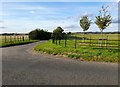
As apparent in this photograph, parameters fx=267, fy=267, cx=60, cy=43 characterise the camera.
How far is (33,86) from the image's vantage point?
923 cm

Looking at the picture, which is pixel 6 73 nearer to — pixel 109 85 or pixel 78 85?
pixel 78 85

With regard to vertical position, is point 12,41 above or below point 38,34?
below

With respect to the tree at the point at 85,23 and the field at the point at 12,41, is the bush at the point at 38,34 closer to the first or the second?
the field at the point at 12,41

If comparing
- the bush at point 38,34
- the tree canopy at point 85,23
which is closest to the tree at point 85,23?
the tree canopy at point 85,23

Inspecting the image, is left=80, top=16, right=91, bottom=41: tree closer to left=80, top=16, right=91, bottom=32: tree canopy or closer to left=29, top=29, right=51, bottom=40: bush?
left=80, top=16, right=91, bottom=32: tree canopy

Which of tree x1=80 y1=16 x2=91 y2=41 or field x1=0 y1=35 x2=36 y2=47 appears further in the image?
tree x1=80 y1=16 x2=91 y2=41

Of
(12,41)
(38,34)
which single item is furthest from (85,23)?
(38,34)

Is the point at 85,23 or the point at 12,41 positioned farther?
the point at 85,23

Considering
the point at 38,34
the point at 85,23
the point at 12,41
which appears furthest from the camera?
the point at 38,34

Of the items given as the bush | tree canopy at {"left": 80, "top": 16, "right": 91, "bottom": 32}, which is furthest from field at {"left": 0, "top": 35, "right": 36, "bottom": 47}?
the bush

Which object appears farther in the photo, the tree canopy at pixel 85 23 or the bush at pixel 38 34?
the bush at pixel 38 34

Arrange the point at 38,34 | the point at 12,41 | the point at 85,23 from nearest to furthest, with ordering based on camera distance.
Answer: the point at 12,41
the point at 85,23
the point at 38,34

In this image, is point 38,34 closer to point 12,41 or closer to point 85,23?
point 85,23

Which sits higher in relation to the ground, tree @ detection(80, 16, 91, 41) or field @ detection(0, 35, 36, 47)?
tree @ detection(80, 16, 91, 41)
